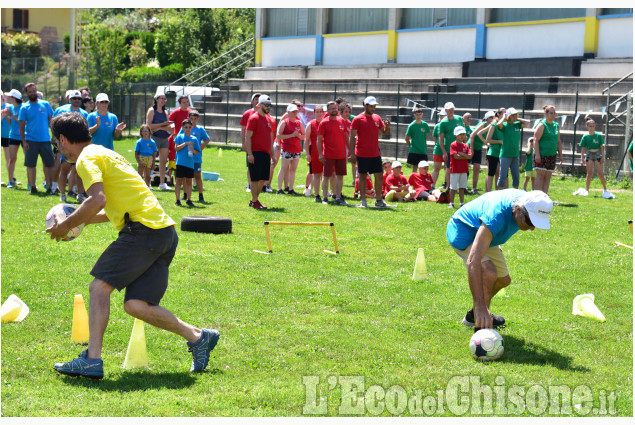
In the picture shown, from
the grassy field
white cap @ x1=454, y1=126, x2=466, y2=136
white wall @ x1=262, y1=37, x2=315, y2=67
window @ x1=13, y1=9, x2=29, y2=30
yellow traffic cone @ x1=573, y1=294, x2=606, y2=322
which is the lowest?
the grassy field

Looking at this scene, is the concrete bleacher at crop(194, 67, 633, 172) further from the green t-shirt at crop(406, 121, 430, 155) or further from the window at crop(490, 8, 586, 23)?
the green t-shirt at crop(406, 121, 430, 155)

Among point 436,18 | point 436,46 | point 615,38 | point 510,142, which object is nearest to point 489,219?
point 510,142

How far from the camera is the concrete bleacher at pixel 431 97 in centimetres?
2447

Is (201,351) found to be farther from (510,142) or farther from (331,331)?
(510,142)

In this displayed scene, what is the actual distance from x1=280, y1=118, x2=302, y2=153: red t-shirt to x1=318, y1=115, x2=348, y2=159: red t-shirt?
1053mm

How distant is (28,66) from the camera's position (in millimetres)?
48406

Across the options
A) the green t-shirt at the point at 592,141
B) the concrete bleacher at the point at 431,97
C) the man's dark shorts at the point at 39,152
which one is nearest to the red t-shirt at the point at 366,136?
the man's dark shorts at the point at 39,152

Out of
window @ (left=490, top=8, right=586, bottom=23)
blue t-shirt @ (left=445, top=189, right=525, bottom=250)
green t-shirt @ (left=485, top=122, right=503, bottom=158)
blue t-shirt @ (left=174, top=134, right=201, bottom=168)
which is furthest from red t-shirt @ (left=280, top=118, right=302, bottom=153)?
window @ (left=490, top=8, right=586, bottom=23)

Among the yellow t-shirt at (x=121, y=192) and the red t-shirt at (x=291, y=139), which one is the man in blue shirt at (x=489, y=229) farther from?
the red t-shirt at (x=291, y=139)

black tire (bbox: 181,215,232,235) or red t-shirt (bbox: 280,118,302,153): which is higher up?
red t-shirt (bbox: 280,118,302,153)

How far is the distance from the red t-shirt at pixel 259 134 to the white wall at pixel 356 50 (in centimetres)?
1944

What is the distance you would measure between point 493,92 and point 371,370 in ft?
74.9

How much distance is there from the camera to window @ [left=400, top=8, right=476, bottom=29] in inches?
1232

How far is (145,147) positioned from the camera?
15867 millimetres
